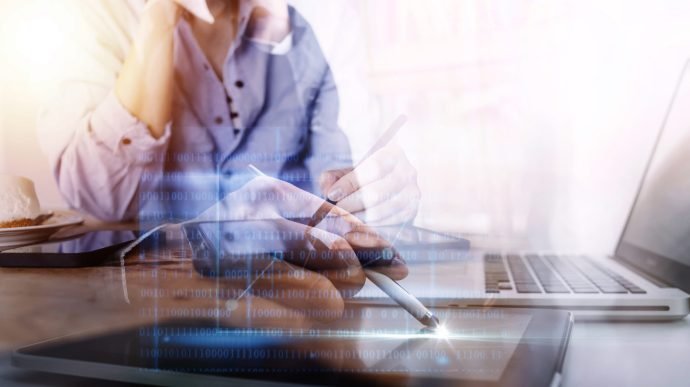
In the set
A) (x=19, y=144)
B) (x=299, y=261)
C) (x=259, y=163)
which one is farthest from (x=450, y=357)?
(x=19, y=144)

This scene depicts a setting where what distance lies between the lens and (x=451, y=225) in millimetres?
432

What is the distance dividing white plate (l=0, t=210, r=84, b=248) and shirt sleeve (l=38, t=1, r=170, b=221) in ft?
0.14

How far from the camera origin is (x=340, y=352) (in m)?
0.24

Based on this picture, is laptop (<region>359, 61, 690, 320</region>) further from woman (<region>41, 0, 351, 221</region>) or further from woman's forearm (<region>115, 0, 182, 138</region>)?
woman's forearm (<region>115, 0, 182, 138</region>)

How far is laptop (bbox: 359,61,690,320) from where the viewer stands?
30 centimetres

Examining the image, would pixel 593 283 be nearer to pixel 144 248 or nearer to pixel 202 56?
pixel 144 248

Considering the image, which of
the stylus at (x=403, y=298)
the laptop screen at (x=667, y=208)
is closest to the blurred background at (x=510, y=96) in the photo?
the laptop screen at (x=667, y=208)

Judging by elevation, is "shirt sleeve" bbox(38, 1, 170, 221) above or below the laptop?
above

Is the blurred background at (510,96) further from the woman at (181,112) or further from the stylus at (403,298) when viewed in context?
the stylus at (403,298)

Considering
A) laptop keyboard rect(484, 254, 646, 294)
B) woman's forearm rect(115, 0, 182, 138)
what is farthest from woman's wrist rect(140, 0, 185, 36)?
laptop keyboard rect(484, 254, 646, 294)

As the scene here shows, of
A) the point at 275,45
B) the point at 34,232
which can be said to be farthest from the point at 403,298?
the point at 275,45

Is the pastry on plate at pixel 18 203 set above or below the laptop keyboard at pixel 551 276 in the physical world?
above

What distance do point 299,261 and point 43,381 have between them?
0.47ft

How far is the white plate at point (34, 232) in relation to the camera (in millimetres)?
315
